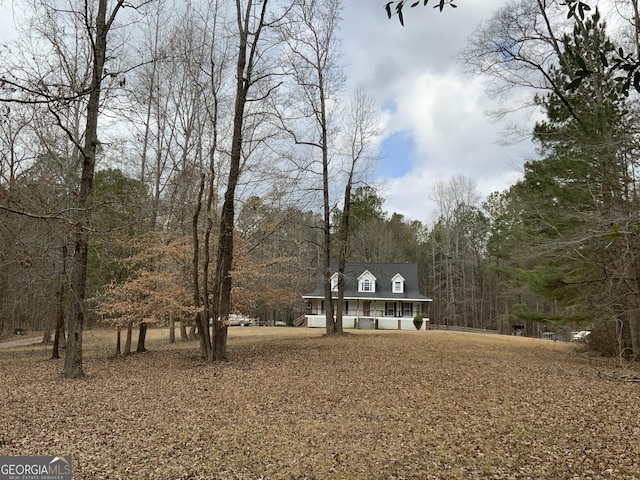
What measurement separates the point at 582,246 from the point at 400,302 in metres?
21.3

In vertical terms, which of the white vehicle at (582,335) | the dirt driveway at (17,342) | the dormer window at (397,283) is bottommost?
the dirt driveway at (17,342)

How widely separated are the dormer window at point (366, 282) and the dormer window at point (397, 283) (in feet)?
4.44

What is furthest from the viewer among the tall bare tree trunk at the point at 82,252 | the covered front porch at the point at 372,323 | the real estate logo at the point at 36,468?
the covered front porch at the point at 372,323

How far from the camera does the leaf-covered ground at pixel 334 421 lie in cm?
446

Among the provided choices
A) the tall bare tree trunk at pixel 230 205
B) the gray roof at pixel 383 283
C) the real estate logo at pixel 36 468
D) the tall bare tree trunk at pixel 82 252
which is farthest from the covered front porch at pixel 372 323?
the real estate logo at pixel 36 468

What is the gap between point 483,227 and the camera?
41.4 metres

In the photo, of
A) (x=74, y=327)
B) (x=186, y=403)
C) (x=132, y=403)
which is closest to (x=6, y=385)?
(x=74, y=327)

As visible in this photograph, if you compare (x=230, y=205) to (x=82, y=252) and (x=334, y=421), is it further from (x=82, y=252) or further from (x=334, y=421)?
(x=334, y=421)

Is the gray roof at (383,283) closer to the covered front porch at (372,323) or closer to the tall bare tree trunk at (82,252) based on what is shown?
the covered front porch at (372,323)

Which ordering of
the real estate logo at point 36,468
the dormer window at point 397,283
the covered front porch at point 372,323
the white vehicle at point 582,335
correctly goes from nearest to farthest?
the real estate logo at point 36,468, the white vehicle at point 582,335, the covered front porch at point 372,323, the dormer window at point 397,283

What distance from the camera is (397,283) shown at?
3195cm

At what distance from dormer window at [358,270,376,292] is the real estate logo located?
28.2 m

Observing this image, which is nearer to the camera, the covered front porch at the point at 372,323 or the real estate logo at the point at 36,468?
the real estate logo at the point at 36,468

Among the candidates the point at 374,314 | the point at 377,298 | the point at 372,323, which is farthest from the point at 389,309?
the point at 372,323
